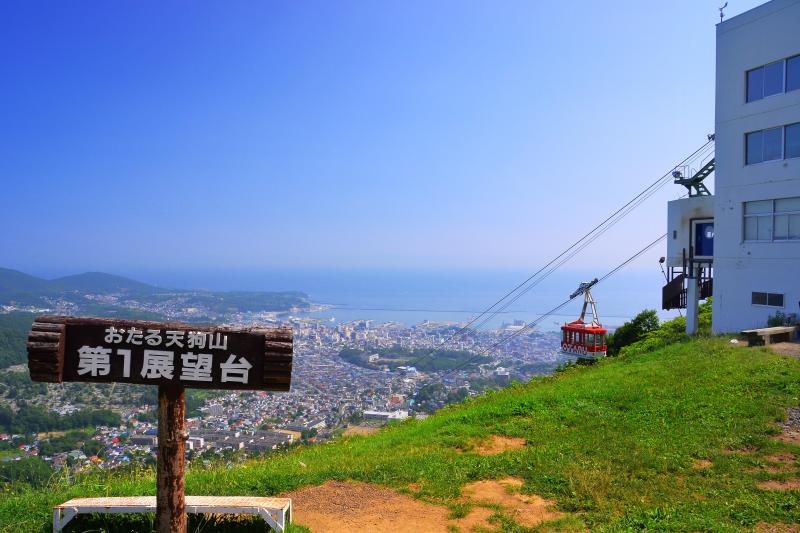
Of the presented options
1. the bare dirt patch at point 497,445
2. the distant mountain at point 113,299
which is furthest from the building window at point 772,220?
the distant mountain at point 113,299

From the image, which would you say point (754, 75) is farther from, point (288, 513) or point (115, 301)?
point (115, 301)

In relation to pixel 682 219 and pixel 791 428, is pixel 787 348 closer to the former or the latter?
pixel 791 428

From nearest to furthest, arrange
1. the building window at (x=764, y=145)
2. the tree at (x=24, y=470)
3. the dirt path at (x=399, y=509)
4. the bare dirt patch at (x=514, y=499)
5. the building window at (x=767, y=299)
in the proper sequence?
the dirt path at (x=399, y=509) → the bare dirt patch at (x=514, y=499) → the tree at (x=24, y=470) → the building window at (x=767, y=299) → the building window at (x=764, y=145)

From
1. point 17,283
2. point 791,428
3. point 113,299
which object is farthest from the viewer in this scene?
point 17,283

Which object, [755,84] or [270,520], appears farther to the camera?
[755,84]

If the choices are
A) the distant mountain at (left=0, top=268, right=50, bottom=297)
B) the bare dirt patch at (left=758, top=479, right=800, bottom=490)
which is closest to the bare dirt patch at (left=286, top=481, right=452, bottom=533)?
the bare dirt patch at (left=758, top=479, right=800, bottom=490)

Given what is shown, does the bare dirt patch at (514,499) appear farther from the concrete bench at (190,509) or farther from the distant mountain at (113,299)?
the distant mountain at (113,299)

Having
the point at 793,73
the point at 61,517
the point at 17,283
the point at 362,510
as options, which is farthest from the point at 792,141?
the point at 17,283
